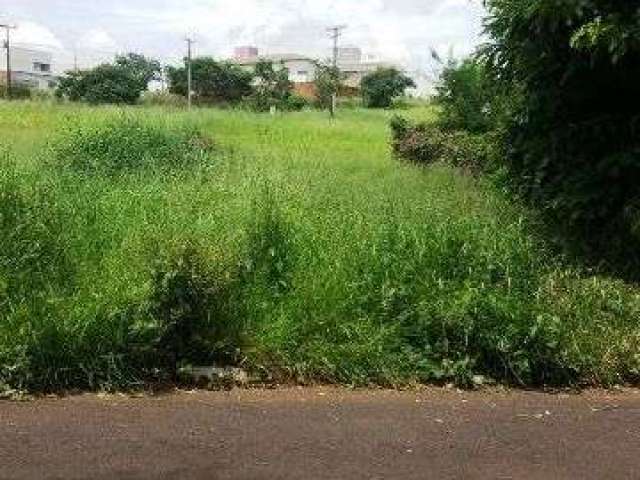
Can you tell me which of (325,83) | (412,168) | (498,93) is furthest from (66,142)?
(325,83)

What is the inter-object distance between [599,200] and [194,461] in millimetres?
4481

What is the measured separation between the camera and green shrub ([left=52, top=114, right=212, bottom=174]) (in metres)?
11.3

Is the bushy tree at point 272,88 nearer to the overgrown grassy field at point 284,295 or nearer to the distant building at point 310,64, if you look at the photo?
the distant building at point 310,64

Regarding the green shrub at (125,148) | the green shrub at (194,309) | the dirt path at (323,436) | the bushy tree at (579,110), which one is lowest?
the dirt path at (323,436)

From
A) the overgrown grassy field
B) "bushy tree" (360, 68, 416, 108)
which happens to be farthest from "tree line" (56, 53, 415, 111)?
the overgrown grassy field

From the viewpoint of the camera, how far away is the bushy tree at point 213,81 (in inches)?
2422

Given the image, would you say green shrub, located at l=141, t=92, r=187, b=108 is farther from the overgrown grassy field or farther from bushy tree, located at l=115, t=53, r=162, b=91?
the overgrown grassy field

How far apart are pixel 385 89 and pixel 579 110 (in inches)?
2198

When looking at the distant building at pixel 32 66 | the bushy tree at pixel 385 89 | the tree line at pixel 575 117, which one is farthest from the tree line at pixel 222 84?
the tree line at pixel 575 117

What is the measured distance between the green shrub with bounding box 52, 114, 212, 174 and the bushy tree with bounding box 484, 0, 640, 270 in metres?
4.49

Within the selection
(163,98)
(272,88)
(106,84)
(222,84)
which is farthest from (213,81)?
(106,84)

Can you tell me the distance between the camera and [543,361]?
5.77 metres

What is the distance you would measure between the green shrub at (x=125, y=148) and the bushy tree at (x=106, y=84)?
38.6 metres

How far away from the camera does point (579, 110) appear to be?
25.4ft
